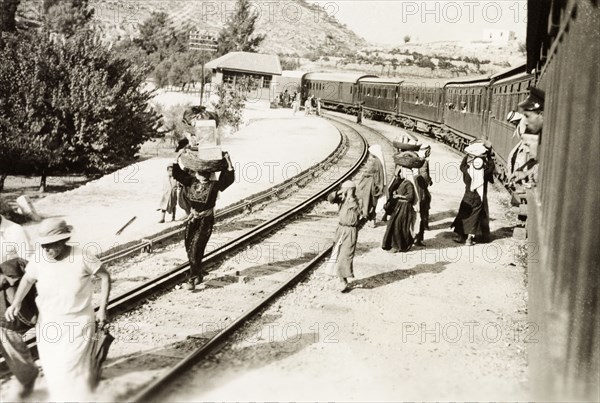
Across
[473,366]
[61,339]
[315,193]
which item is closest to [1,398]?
[61,339]

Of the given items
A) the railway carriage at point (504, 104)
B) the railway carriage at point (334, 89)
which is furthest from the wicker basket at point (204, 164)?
the railway carriage at point (334, 89)

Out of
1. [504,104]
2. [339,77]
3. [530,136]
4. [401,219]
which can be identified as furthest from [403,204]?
[339,77]

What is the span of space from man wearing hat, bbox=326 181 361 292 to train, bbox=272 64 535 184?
6.22 meters

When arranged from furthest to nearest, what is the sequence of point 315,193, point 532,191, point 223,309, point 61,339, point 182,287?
1. point 315,193
2. point 532,191
3. point 182,287
4. point 223,309
5. point 61,339

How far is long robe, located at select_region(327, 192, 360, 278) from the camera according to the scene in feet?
27.8

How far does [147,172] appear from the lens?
19359 millimetres

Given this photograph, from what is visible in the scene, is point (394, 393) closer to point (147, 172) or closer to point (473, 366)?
point (473, 366)

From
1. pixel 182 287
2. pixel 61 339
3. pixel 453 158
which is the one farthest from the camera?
pixel 453 158

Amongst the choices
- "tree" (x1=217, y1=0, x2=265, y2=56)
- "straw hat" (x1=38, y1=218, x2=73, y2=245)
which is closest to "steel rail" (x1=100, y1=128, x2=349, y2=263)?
"straw hat" (x1=38, y1=218, x2=73, y2=245)

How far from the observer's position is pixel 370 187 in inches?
384

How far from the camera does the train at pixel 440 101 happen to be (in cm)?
1634

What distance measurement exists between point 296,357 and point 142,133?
67.9ft

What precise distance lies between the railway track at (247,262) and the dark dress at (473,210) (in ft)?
8.14

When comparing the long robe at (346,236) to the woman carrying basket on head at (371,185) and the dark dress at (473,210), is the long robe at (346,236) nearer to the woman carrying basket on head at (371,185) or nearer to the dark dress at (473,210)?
the woman carrying basket on head at (371,185)
